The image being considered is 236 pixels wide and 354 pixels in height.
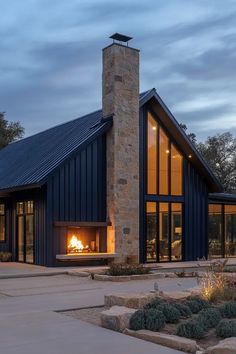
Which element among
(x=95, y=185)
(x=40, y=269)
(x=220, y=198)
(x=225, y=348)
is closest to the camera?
(x=225, y=348)

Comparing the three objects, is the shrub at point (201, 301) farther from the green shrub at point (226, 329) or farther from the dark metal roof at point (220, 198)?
the dark metal roof at point (220, 198)

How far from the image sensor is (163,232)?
74.7 ft

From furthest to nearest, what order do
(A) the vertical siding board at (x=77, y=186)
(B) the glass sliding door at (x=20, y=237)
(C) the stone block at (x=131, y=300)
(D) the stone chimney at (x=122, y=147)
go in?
(B) the glass sliding door at (x=20, y=237) → (D) the stone chimney at (x=122, y=147) → (A) the vertical siding board at (x=77, y=186) → (C) the stone block at (x=131, y=300)

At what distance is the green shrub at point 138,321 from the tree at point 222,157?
146 ft

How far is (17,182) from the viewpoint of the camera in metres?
20.8

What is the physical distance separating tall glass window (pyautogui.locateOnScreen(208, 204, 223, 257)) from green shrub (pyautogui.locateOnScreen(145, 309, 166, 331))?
17660 millimetres

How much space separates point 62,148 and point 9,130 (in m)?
28.5

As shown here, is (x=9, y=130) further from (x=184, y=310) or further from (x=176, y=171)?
(x=184, y=310)

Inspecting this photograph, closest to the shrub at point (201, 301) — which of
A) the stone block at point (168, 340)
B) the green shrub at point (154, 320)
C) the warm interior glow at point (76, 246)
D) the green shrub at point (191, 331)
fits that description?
the green shrub at point (154, 320)

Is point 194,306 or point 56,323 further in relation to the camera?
point 194,306

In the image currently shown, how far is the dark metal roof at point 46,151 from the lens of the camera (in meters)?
A: 20.0

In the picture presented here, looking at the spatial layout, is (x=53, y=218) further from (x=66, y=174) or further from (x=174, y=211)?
(x=174, y=211)

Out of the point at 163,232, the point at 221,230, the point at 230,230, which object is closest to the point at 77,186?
the point at 163,232

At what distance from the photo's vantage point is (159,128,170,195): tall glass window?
22984 mm
